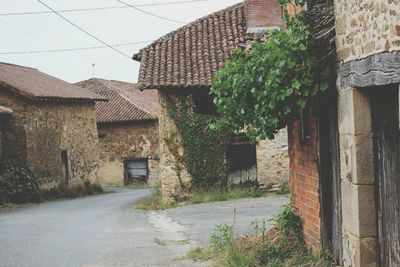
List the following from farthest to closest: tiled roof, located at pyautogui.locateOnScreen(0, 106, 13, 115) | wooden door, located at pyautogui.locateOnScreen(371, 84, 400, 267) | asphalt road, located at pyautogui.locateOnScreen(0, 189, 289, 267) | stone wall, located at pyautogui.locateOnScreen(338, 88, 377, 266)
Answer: tiled roof, located at pyautogui.locateOnScreen(0, 106, 13, 115), asphalt road, located at pyautogui.locateOnScreen(0, 189, 289, 267), stone wall, located at pyautogui.locateOnScreen(338, 88, 377, 266), wooden door, located at pyautogui.locateOnScreen(371, 84, 400, 267)

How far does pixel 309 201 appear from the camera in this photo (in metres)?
7.10

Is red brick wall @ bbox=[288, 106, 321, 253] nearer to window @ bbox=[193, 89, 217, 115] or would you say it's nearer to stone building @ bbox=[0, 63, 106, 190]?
window @ bbox=[193, 89, 217, 115]

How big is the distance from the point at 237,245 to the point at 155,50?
12.2 meters

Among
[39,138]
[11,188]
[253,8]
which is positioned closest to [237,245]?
[253,8]

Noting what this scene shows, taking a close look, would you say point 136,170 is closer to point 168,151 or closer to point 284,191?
point 168,151

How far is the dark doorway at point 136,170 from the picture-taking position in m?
34.0

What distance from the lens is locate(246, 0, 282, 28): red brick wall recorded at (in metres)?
17.3

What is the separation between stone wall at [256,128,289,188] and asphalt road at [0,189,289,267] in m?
1.25

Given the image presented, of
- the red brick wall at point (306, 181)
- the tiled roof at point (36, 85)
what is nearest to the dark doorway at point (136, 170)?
the tiled roof at point (36, 85)

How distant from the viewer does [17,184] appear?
22.3m

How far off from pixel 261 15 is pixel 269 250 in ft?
39.5

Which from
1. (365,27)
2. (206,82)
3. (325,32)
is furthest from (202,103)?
(365,27)

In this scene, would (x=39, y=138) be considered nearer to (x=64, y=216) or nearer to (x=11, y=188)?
(x=11, y=188)

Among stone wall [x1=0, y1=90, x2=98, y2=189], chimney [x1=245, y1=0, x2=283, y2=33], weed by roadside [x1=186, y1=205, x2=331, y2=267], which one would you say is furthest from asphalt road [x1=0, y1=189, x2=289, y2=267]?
stone wall [x1=0, y1=90, x2=98, y2=189]
